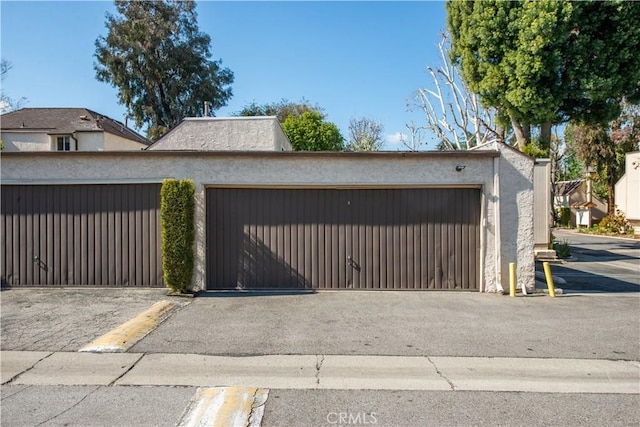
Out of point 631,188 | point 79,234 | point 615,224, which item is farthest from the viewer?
point 615,224

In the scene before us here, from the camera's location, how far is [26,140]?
79.5ft

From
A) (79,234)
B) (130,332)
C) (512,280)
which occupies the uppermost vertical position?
(79,234)

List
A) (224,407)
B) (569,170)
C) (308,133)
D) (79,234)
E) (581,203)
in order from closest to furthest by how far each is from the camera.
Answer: (224,407) → (79,234) → (308,133) → (581,203) → (569,170)

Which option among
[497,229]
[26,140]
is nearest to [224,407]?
[497,229]

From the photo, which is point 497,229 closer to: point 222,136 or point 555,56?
point 222,136

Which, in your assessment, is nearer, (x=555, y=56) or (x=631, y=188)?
(x=555, y=56)

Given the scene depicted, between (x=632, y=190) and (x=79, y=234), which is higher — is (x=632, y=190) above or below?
above

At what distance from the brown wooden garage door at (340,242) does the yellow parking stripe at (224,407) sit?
16.5 feet

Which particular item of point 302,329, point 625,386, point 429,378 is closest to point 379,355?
point 429,378

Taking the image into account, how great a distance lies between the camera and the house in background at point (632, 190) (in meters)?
28.2

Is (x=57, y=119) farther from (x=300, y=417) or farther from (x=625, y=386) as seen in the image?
(x=625, y=386)

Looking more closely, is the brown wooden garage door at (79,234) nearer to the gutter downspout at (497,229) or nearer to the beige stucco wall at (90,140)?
the gutter downspout at (497,229)

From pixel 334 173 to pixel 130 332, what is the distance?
16.9 feet

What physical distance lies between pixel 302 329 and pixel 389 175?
4318mm
